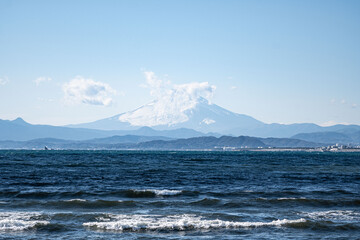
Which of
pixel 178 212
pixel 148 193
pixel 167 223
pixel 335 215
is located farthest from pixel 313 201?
pixel 167 223

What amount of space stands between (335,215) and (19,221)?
20374mm

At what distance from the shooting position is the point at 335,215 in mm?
28656

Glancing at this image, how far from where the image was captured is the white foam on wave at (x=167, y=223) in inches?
965

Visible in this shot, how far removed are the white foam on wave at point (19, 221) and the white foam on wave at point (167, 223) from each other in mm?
3111

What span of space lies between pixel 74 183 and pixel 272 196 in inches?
854

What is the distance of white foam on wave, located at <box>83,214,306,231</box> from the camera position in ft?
80.4

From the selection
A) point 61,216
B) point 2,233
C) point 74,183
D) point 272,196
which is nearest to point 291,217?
point 272,196

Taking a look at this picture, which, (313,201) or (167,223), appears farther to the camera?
(313,201)

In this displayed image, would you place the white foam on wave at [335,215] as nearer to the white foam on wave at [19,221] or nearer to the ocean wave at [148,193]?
the ocean wave at [148,193]

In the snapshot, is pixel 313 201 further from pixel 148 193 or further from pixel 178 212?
pixel 148 193

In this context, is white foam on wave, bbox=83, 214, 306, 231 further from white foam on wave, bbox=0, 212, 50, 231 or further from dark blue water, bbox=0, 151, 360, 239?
white foam on wave, bbox=0, 212, 50, 231

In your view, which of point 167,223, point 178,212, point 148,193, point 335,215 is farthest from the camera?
point 148,193

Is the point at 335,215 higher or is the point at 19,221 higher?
the point at 19,221

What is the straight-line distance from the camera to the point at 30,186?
141 ft
